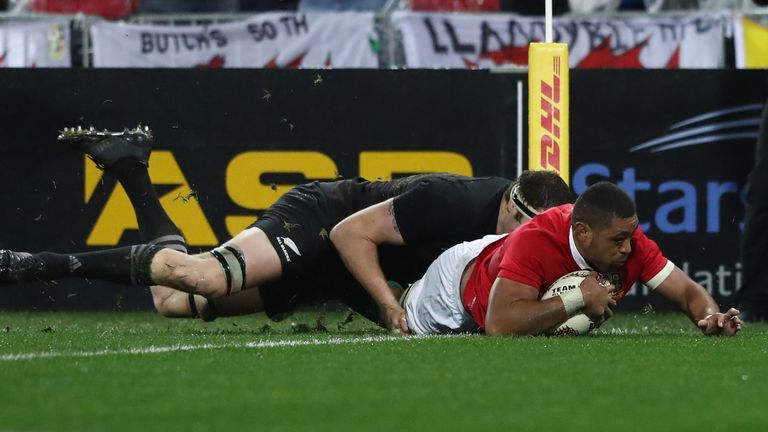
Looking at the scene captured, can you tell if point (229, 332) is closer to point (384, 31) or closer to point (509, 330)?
point (509, 330)

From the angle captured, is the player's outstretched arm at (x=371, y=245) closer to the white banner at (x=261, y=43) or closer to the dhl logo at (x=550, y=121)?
the dhl logo at (x=550, y=121)

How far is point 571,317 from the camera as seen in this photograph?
768 centimetres

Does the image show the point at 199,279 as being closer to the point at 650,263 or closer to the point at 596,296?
the point at 596,296

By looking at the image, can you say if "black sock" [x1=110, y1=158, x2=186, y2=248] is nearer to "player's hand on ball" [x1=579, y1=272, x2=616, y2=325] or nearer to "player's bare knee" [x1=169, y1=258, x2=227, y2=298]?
"player's bare knee" [x1=169, y1=258, x2=227, y2=298]

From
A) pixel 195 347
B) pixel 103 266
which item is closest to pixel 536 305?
pixel 195 347

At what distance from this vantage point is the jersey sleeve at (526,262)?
7367 millimetres

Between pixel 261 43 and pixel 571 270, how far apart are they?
6.94m

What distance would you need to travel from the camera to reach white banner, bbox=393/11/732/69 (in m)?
13.7

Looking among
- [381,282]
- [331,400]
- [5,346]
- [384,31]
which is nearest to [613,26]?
[384,31]

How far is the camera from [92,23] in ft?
44.5

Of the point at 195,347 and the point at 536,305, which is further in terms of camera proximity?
the point at 536,305

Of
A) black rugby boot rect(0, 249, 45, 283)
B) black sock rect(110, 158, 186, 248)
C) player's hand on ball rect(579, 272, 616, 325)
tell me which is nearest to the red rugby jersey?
player's hand on ball rect(579, 272, 616, 325)

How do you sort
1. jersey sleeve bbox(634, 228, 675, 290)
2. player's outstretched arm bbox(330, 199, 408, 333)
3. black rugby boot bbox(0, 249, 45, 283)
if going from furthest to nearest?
player's outstretched arm bbox(330, 199, 408, 333), black rugby boot bbox(0, 249, 45, 283), jersey sleeve bbox(634, 228, 675, 290)

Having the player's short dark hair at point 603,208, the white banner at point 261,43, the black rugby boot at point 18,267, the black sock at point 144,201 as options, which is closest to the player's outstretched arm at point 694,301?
the player's short dark hair at point 603,208
